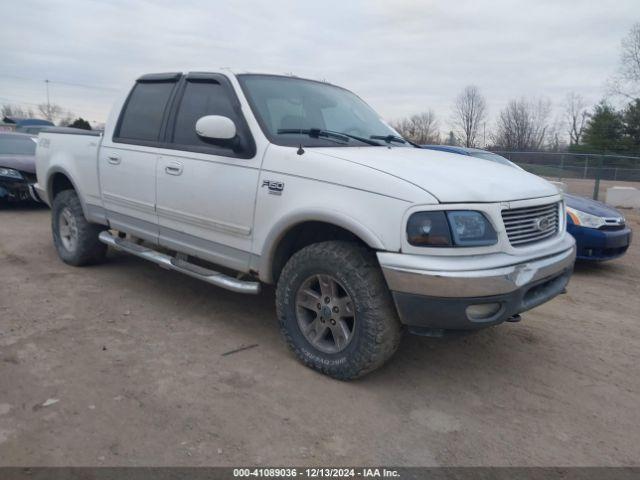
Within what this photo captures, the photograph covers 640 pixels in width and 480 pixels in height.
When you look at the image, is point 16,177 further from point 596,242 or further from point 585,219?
point 596,242

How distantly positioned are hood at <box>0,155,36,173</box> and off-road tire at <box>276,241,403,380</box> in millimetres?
8031

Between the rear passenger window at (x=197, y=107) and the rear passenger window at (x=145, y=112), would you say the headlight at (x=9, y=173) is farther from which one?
the rear passenger window at (x=197, y=107)

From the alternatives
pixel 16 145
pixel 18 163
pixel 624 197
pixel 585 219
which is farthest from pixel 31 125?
pixel 585 219

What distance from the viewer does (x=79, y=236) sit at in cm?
567

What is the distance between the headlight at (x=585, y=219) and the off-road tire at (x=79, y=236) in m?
5.61

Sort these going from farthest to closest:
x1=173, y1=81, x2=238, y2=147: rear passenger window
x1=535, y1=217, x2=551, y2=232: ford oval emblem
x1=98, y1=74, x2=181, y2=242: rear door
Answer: x1=98, y1=74, x2=181, y2=242: rear door, x1=173, y1=81, x2=238, y2=147: rear passenger window, x1=535, y1=217, x2=551, y2=232: ford oval emblem

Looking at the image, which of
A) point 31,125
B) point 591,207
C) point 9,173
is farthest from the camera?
point 31,125

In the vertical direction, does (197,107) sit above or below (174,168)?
above

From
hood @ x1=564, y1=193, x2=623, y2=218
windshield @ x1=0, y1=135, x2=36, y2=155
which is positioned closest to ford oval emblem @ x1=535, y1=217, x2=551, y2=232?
hood @ x1=564, y1=193, x2=623, y2=218

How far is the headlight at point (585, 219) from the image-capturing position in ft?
21.9

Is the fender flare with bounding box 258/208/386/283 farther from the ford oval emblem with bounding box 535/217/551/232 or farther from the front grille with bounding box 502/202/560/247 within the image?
the ford oval emblem with bounding box 535/217/551/232

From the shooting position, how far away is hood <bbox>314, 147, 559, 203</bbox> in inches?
121

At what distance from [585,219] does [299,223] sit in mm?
4747

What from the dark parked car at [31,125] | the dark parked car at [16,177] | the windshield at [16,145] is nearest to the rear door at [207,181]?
the dark parked car at [16,177]
